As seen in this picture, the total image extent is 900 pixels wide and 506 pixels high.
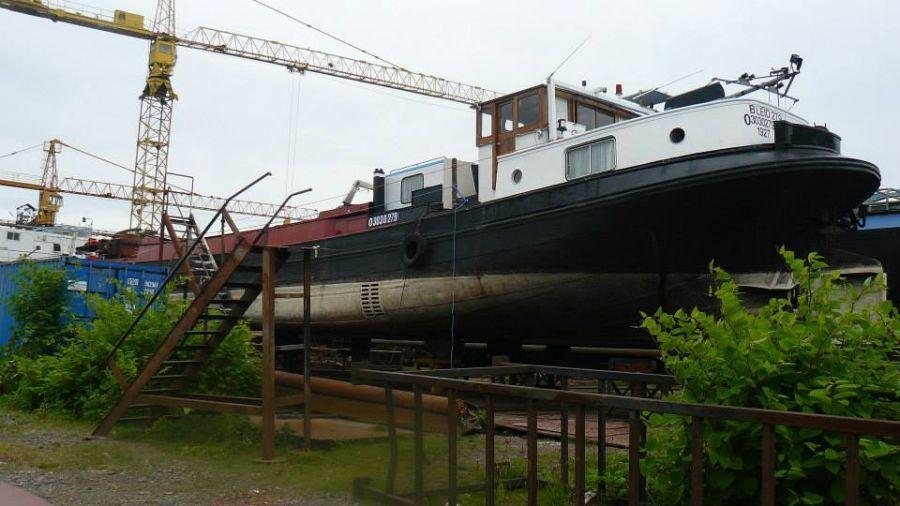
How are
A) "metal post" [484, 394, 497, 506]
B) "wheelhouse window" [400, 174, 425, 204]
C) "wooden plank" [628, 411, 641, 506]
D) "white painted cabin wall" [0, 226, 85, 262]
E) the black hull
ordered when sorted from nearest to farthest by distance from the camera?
"wooden plank" [628, 411, 641, 506], "metal post" [484, 394, 497, 506], the black hull, "wheelhouse window" [400, 174, 425, 204], "white painted cabin wall" [0, 226, 85, 262]

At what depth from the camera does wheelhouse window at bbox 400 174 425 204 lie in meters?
12.9

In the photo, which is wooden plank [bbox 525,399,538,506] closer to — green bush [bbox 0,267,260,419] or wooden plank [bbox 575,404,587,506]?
wooden plank [bbox 575,404,587,506]

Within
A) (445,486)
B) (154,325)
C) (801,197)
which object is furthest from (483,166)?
(445,486)

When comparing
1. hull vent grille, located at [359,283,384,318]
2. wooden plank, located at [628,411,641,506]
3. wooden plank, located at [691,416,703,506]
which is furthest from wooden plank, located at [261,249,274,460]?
hull vent grille, located at [359,283,384,318]

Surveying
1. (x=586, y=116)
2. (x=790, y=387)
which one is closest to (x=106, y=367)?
(x=790, y=387)

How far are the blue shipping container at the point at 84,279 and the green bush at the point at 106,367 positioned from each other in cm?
230

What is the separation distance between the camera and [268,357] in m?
6.85

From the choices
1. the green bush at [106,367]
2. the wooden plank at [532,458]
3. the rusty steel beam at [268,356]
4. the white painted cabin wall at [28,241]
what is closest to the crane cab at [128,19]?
the white painted cabin wall at [28,241]

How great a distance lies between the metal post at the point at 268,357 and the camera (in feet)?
21.7

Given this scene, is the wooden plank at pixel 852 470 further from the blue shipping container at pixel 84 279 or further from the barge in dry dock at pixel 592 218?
the blue shipping container at pixel 84 279

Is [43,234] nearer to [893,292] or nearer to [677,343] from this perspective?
[893,292]

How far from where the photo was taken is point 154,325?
29.0 ft

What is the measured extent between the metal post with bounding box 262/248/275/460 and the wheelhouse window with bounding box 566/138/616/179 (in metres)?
4.84

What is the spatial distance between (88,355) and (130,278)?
13.7 feet
